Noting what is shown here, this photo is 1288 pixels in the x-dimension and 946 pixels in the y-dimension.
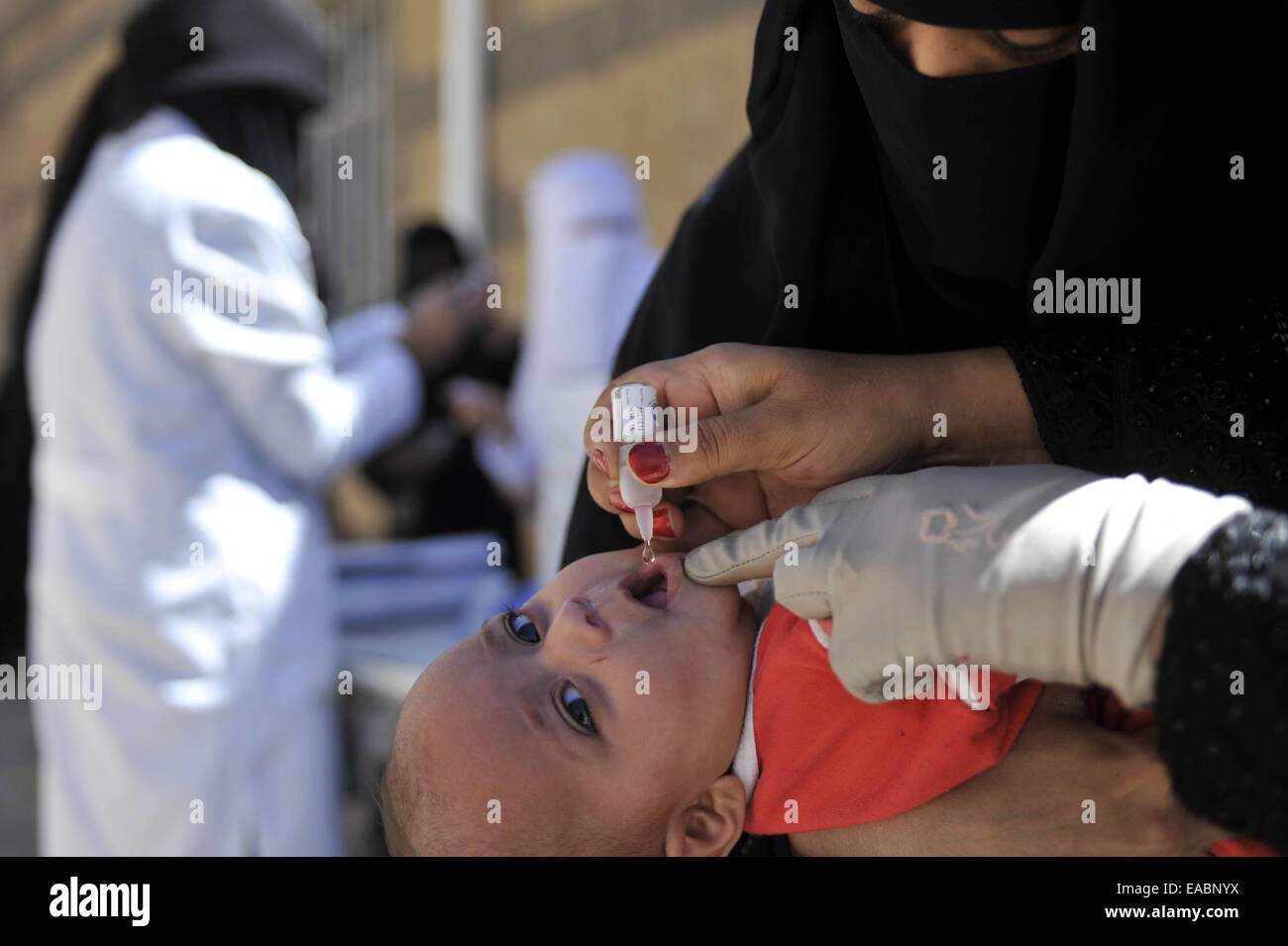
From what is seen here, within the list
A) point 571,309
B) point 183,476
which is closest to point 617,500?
point 183,476

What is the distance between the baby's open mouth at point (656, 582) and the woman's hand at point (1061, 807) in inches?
12.4

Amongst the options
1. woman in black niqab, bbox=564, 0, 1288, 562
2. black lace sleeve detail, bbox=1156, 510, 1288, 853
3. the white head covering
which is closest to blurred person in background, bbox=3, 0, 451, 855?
the white head covering

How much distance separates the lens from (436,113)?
7.72 m

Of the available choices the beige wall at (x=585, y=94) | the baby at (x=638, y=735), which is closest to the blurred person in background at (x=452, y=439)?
the beige wall at (x=585, y=94)

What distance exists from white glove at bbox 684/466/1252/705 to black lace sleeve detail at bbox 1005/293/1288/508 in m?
0.18

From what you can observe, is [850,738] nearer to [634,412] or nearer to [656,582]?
[656,582]

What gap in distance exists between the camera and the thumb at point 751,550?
1.05 m

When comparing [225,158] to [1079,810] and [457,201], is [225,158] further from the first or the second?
[457,201]

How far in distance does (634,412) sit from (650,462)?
6 cm

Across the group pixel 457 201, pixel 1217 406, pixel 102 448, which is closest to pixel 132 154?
pixel 102 448

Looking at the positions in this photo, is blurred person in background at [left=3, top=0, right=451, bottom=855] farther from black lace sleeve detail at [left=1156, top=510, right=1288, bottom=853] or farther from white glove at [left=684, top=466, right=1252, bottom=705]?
black lace sleeve detail at [left=1156, top=510, right=1288, bottom=853]

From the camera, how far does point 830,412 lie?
1.15 m

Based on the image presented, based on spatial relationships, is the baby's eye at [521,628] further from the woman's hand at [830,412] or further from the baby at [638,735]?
the woman's hand at [830,412]

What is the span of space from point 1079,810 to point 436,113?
24.1 feet
